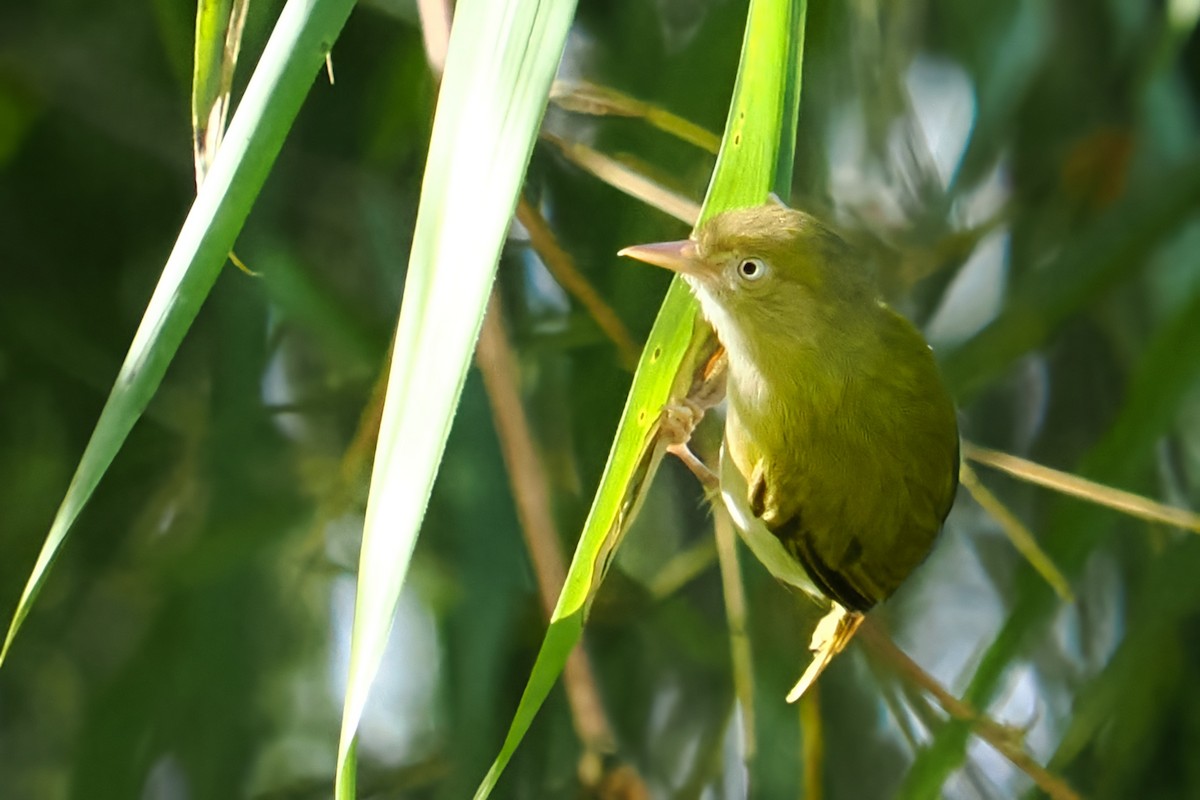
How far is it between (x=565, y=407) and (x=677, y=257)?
420mm

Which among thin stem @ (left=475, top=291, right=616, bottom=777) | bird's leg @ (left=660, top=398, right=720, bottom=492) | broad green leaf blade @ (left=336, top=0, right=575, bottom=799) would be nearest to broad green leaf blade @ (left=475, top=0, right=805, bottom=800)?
bird's leg @ (left=660, top=398, right=720, bottom=492)

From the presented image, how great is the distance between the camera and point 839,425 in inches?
33.7

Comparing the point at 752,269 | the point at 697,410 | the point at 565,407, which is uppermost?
the point at 752,269

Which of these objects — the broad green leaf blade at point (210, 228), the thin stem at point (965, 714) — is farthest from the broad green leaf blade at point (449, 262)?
the thin stem at point (965, 714)

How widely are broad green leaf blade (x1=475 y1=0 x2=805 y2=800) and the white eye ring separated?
0.17 feet

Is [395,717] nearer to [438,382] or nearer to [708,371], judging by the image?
[708,371]

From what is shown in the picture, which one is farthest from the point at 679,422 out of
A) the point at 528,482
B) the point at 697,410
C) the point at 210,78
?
the point at 210,78

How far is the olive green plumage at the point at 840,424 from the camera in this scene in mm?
833

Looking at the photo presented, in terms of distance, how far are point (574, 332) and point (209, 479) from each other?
37 centimetres

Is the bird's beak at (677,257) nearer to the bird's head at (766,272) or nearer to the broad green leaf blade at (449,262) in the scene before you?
the bird's head at (766,272)

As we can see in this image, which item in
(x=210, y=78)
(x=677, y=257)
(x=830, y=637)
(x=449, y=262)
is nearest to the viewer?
(x=449, y=262)

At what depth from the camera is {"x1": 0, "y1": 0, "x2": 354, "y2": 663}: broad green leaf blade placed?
0.52 m

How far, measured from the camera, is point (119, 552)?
4.25 ft

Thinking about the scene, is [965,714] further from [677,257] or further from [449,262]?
[449,262]
